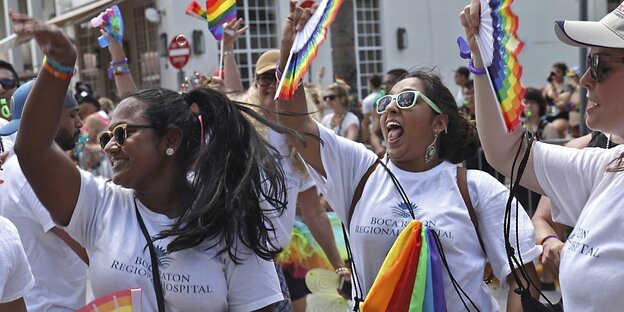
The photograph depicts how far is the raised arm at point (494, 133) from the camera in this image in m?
2.91

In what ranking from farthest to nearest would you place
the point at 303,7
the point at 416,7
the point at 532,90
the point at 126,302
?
the point at 416,7
the point at 532,90
the point at 303,7
the point at 126,302

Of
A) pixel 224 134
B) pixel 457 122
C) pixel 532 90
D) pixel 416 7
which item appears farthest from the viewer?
pixel 416 7

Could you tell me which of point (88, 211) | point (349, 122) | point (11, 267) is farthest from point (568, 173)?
point (349, 122)

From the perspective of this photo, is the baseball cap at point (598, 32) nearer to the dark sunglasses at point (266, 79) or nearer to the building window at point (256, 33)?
the dark sunglasses at point (266, 79)

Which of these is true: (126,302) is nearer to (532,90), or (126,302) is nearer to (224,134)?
(224,134)

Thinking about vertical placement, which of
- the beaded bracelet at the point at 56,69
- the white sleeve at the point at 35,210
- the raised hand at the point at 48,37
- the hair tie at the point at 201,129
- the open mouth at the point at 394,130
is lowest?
the white sleeve at the point at 35,210

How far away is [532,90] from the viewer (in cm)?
966

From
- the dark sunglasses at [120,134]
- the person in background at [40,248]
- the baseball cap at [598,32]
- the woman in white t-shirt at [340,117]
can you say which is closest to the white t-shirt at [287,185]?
the person in background at [40,248]

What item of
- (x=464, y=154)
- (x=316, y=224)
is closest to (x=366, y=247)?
(x=464, y=154)

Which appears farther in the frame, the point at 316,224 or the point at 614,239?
the point at 316,224

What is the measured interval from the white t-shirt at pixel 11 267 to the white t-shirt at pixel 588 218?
5.61 feet

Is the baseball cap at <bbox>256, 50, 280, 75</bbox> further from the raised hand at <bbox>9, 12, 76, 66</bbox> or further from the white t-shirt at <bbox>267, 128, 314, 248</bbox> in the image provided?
the raised hand at <bbox>9, 12, 76, 66</bbox>

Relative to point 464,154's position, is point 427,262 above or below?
below

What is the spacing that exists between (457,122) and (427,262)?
772mm
